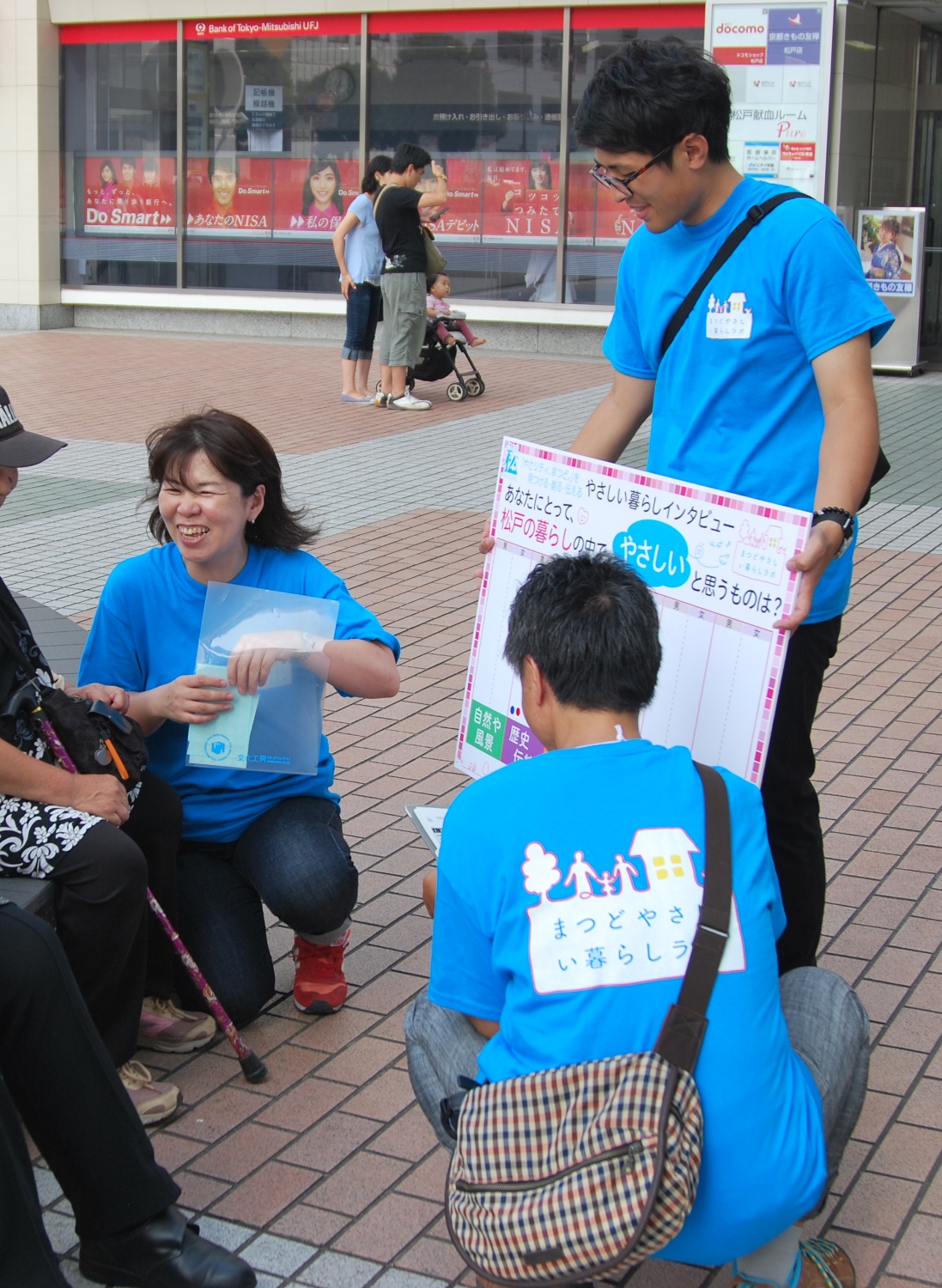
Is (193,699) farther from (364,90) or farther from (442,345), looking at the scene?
(364,90)

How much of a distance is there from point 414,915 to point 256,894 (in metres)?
0.58

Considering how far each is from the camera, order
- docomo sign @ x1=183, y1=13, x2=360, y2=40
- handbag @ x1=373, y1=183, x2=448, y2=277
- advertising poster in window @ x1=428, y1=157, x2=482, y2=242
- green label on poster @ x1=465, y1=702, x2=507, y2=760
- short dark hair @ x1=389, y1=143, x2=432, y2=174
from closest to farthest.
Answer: green label on poster @ x1=465, y1=702, x2=507, y2=760
short dark hair @ x1=389, y1=143, x2=432, y2=174
handbag @ x1=373, y1=183, x2=448, y2=277
advertising poster in window @ x1=428, y1=157, x2=482, y2=242
docomo sign @ x1=183, y1=13, x2=360, y2=40

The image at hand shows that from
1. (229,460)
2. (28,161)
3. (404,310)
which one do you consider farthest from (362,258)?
(229,460)

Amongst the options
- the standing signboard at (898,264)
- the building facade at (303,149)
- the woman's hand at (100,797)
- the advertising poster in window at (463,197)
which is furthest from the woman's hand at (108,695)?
the advertising poster in window at (463,197)

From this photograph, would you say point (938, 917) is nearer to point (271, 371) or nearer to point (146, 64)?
point (271, 371)

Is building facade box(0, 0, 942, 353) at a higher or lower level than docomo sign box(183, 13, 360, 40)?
lower

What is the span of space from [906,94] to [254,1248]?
13687 mm

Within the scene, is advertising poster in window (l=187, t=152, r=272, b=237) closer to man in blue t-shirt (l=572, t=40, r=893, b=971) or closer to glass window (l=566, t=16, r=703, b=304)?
glass window (l=566, t=16, r=703, b=304)

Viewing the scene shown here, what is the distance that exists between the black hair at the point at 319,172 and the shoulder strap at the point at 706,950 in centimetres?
1506

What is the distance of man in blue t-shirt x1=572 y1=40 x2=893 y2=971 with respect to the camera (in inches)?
107

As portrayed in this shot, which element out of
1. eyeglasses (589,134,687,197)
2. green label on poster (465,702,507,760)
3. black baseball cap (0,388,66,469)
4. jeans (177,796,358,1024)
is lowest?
jeans (177,796,358,1024)

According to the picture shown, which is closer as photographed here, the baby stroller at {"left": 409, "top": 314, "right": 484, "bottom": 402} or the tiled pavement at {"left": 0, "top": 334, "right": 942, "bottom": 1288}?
the tiled pavement at {"left": 0, "top": 334, "right": 942, "bottom": 1288}

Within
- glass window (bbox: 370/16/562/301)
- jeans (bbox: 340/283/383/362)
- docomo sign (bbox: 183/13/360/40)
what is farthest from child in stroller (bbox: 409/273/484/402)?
docomo sign (bbox: 183/13/360/40)

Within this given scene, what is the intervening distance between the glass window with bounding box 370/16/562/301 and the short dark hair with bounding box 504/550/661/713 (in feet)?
44.2
